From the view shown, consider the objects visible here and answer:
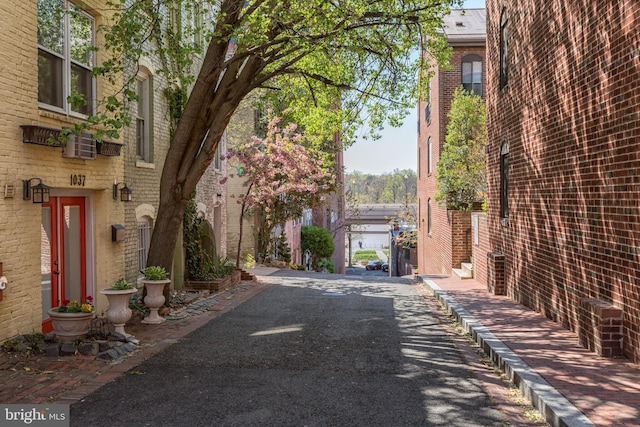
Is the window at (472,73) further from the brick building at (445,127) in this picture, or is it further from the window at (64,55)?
the window at (64,55)

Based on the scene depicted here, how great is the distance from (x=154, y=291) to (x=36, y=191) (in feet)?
9.39

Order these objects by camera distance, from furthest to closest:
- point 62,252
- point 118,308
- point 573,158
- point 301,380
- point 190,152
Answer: point 190,152
point 62,252
point 573,158
point 118,308
point 301,380

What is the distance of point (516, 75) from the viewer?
40.2 feet

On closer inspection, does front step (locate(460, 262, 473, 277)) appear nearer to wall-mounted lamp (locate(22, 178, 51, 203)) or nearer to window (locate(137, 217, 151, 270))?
window (locate(137, 217, 151, 270))

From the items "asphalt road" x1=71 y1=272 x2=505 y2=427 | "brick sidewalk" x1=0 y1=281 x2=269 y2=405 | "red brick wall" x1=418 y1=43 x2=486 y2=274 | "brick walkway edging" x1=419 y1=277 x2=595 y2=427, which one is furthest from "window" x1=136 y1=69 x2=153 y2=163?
"red brick wall" x1=418 y1=43 x2=486 y2=274

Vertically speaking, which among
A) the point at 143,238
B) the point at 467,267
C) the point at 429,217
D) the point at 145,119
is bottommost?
the point at 467,267

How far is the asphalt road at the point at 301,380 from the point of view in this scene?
221 inches

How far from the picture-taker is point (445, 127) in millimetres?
23578

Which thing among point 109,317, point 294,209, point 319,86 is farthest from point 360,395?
point 294,209

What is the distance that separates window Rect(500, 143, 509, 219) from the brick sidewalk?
26.3 feet

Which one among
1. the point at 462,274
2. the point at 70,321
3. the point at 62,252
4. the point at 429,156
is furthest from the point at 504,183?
the point at 429,156

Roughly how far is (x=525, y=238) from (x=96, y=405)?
8786 mm

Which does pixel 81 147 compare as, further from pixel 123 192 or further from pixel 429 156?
pixel 429 156

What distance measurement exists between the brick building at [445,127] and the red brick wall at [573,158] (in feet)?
22.0
